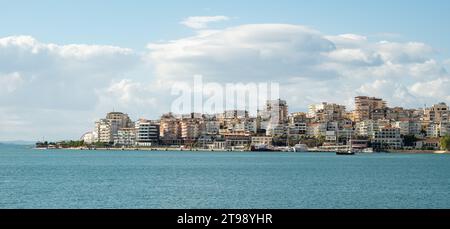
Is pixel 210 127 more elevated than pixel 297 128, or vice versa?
pixel 210 127

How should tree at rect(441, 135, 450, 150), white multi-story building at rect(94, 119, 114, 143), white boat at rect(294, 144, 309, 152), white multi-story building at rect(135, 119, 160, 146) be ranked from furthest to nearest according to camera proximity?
white multi-story building at rect(94, 119, 114, 143), white multi-story building at rect(135, 119, 160, 146), white boat at rect(294, 144, 309, 152), tree at rect(441, 135, 450, 150)

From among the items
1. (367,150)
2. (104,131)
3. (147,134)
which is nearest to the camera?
(367,150)

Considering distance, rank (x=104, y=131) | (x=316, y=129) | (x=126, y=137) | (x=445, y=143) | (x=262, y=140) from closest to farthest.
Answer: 1. (x=445, y=143)
2. (x=262, y=140)
3. (x=316, y=129)
4. (x=126, y=137)
5. (x=104, y=131)

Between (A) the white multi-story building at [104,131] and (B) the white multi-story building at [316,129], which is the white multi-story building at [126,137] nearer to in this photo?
(A) the white multi-story building at [104,131]

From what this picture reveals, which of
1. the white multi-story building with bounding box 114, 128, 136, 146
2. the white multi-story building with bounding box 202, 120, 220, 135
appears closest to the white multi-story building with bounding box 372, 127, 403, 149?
the white multi-story building with bounding box 202, 120, 220, 135

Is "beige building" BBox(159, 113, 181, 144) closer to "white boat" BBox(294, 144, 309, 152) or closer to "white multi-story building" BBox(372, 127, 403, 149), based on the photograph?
"white boat" BBox(294, 144, 309, 152)

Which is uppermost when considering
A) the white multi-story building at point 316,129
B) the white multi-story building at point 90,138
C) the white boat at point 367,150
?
the white multi-story building at point 316,129

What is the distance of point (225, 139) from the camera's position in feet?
420

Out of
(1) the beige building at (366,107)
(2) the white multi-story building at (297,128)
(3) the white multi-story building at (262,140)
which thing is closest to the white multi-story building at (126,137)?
(3) the white multi-story building at (262,140)

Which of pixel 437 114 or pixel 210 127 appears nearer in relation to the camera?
pixel 437 114

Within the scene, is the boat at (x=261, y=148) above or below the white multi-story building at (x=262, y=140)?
below

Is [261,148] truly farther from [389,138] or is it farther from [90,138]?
[90,138]

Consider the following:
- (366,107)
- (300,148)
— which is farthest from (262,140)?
(366,107)
